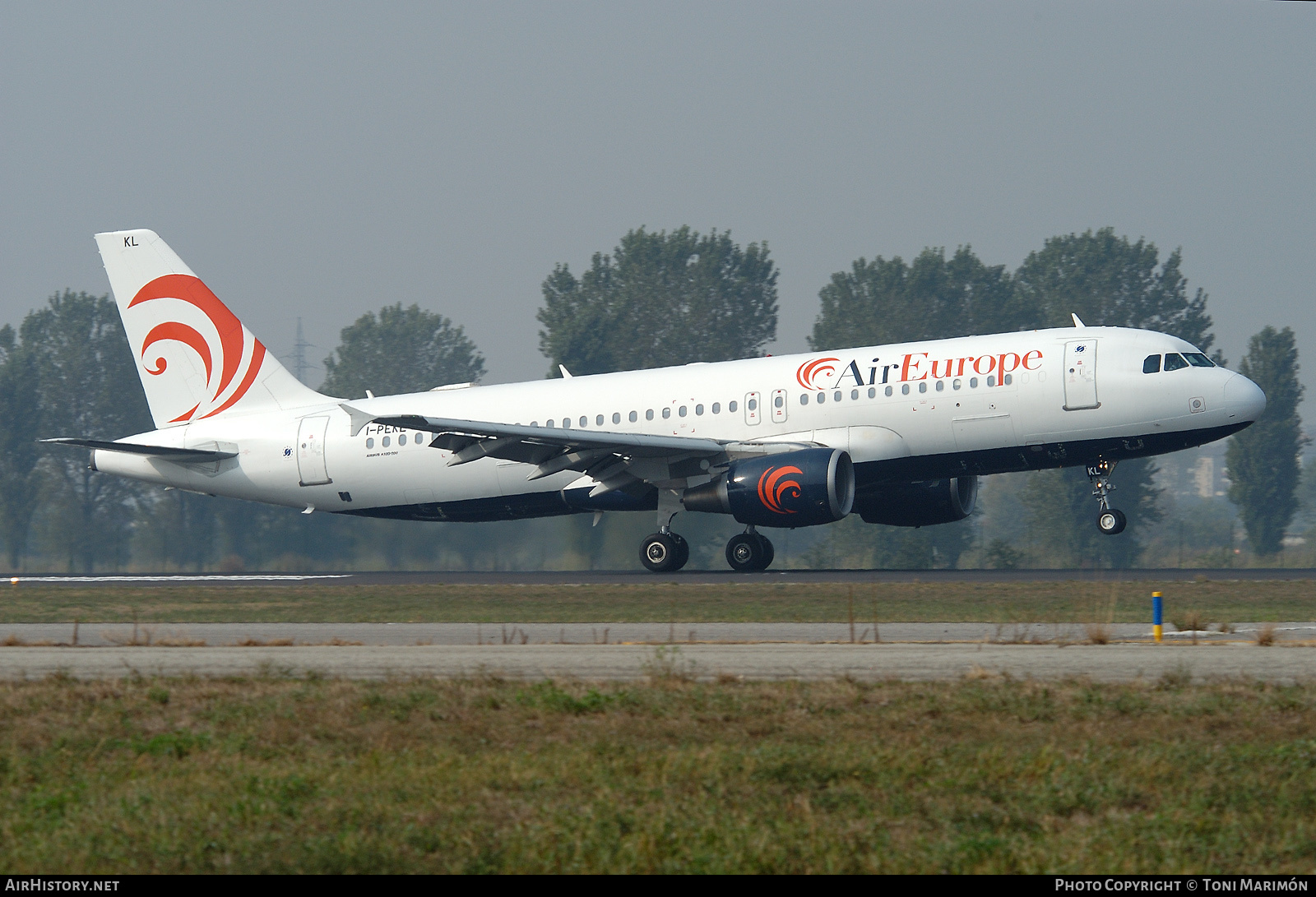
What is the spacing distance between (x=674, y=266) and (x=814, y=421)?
56646 mm

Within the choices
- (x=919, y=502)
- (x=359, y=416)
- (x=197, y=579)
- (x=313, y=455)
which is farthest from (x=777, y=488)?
(x=197, y=579)

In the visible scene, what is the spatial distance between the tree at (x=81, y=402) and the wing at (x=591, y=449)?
42705 millimetres

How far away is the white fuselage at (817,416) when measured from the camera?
2925cm

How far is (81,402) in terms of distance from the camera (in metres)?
84.4

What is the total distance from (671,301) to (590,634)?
6568cm

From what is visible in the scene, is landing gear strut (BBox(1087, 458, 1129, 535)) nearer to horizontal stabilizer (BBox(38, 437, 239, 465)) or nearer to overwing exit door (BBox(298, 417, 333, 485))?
overwing exit door (BBox(298, 417, 333, 485))

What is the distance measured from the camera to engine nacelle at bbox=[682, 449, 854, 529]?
95.8 ft

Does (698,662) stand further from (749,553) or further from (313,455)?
(313,455)

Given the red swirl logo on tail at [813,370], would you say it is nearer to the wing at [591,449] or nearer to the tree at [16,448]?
the wing at [591,449]

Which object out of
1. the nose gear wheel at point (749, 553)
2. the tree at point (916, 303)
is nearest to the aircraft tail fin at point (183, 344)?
the nose gear wheel at point (749, 553)

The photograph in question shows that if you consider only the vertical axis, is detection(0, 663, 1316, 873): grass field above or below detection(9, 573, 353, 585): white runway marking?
below

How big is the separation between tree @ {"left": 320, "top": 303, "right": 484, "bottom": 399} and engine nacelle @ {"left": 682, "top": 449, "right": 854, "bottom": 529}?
70294mm

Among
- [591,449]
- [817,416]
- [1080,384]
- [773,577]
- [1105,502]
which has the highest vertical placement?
[1080,384]

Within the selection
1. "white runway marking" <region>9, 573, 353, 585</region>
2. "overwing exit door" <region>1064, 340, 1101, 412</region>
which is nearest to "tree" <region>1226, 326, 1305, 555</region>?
"overwing exit door" <region>1064, 340, 1101, 412</region>
